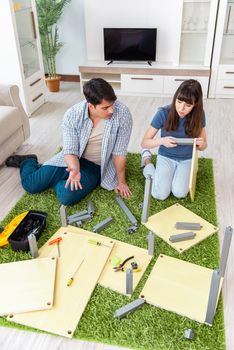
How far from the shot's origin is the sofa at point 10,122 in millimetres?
2391

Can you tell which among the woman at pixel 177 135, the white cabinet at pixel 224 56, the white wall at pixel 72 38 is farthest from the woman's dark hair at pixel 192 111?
the white wall at pixel 72 38

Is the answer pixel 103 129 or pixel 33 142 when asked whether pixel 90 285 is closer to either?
pixel 103 129

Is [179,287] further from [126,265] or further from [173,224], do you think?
[173,224]

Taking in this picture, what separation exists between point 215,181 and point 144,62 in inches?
86.2

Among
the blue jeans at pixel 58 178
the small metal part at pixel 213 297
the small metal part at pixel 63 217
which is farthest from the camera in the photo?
the blue jeans at pixel 58 178

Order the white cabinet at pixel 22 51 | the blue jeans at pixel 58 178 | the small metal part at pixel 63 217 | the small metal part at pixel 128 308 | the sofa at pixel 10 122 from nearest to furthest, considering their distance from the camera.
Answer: the small metal part at pixel 128 308, the small metal part at pixel 63 217, the blue jeans at pixel 58 178, the sofa at pixel 10 122, the white cabinet at pixel 22 51

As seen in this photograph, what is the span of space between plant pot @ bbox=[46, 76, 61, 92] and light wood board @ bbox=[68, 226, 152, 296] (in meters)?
2.76

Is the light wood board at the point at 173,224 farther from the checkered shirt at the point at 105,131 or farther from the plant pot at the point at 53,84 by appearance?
the plant pot at the point at 53,84

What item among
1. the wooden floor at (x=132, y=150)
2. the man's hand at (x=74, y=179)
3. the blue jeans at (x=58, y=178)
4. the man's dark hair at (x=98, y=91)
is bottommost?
the wooden floor at (x=132, y=150)

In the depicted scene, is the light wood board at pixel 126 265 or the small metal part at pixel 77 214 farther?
the small metal part at pixel 77 214

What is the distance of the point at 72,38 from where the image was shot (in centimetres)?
415

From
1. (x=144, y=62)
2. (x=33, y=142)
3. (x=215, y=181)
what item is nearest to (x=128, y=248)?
(x=215, y=181)

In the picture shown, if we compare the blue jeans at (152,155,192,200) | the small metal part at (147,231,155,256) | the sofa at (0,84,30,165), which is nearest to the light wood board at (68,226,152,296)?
the small metal part at (147,231,155,256)

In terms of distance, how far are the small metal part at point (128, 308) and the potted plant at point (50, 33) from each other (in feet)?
10.8
